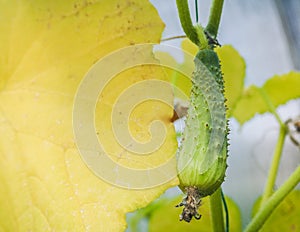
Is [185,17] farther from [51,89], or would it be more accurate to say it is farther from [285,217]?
[285,217]

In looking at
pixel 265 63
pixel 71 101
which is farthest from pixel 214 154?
pixel 265 63

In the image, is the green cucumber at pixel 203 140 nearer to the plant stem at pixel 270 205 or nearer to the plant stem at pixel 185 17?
the plant stem at pixel 185 17

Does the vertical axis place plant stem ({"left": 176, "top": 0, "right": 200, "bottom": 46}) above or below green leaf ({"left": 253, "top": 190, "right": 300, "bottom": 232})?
above

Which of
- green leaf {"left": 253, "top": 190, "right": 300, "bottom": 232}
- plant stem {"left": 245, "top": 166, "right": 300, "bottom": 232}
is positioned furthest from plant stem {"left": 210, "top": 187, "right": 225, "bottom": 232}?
green leaf {"left": 253, "top": 190, "right": 300, "bottom": 232}

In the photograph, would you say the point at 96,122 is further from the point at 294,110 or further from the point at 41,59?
the point at 294,110

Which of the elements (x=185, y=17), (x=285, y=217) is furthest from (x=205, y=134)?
(x=285, y=217)

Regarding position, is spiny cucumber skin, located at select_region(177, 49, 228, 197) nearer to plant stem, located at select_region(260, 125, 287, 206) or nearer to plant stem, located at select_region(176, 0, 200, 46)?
plant stem, located at select_region(176, 0, 200, 46)

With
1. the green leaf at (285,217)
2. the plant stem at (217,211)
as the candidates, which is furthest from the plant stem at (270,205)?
the green leaf at (285,217)
